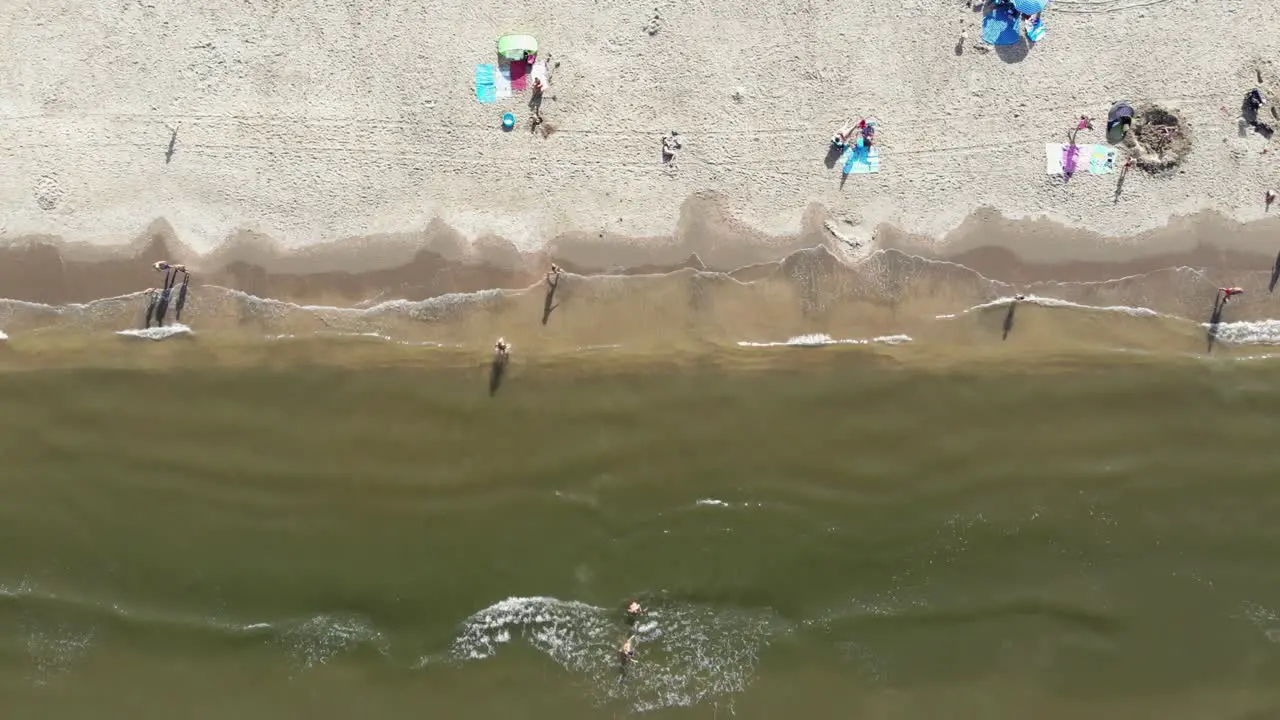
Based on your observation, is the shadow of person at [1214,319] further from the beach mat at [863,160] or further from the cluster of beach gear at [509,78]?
the cluster of beach gear at [509,78]

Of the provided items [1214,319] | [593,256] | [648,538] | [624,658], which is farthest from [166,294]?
[1214,319]

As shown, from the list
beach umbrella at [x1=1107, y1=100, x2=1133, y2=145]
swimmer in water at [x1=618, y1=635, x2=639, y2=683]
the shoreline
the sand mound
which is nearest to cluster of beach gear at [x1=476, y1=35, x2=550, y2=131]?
the shoreline

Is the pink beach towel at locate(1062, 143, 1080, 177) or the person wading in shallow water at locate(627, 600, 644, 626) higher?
the pink beach towel at locate(1062, 143, 1080, 177)

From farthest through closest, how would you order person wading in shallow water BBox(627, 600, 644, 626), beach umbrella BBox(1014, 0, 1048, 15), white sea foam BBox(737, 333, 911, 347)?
white sea foam BBox(737, 333, 911, 347), beach umbrella BBox(1014, 0, 1048, 15), person wading in shallow water BBox(627, 600, 644, 626)

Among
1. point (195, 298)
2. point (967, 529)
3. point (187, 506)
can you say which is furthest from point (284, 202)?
point (967, 529)

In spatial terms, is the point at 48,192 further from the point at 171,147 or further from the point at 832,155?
the point at 832,155

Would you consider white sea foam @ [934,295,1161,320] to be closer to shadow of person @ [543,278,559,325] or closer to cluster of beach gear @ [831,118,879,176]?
cluster of beach gear @ [831,118,879,176]
